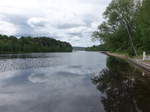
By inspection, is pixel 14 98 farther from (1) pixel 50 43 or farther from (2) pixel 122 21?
(1) pixel 50 43

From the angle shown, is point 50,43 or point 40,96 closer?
point 40,96

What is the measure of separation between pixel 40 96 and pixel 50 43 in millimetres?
122748

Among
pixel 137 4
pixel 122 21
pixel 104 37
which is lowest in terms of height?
pixel 104 37

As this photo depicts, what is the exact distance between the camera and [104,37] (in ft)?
119

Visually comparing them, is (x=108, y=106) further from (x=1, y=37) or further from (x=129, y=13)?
(x=1, y=37)

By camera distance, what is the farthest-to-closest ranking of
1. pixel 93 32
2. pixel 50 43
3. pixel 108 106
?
pixel 50 43 → pixel 93 32 → pixel 108 106

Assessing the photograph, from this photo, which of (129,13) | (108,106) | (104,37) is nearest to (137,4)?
(129,13)

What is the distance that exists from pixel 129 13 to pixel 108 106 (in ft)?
106

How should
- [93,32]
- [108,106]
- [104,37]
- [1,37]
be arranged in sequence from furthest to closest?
[1,37] → [93,32] → [104,37] → [108,106]

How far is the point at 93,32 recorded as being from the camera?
39.2 m

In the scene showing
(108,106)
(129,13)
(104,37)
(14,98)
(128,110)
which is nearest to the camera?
(128,110)

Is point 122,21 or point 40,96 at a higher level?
point 122,21

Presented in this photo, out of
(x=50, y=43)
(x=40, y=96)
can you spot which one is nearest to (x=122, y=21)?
(x=40, y=96)

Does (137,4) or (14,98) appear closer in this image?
(14,98)
